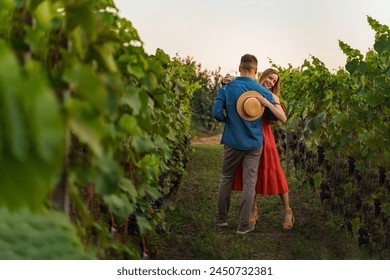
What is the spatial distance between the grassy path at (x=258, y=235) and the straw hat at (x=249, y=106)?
1.06 metres

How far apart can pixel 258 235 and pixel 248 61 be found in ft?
5.06

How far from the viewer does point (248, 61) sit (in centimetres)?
561

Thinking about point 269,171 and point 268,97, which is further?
point 269,171

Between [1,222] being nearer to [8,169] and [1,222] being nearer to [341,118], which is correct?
[8,169]

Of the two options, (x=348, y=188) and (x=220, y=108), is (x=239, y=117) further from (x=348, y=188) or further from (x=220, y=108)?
(x=348, y=188)

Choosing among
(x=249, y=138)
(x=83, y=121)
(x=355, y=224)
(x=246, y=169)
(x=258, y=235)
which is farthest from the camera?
(x=258, y=235)

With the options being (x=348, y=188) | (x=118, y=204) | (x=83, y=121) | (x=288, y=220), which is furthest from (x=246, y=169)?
(x=83, y=121)

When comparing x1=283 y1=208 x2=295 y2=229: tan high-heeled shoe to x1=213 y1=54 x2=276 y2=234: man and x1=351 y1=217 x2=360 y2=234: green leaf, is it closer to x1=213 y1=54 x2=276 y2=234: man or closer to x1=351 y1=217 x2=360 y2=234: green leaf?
x1=213 y1=54 x2=276 y2=234: man

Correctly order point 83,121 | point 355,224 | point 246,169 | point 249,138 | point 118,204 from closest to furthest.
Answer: point 83,121, point 118,204, point 355,224, point 249,138, point 246,169

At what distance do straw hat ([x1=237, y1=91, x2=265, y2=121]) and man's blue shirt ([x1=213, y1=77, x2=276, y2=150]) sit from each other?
0.14ft

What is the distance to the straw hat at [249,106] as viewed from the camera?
5.52m

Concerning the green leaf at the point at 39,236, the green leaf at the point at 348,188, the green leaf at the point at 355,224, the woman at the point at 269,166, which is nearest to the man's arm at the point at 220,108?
the woman at the point at 269,166
